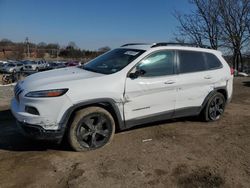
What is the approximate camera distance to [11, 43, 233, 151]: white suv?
425 centimetres

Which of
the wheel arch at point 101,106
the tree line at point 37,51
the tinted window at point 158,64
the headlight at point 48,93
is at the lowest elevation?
the wheel arch at point 101,106

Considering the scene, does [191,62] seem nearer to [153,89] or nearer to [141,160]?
[153,89]

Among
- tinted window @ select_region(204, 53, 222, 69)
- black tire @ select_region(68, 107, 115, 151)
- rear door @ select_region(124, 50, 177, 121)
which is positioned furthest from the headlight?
tinted window @ select_region(204, 53, 222, 69)

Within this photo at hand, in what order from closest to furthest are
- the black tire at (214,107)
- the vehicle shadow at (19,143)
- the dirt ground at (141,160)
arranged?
the dirt ground at (141,160) < the vehicle shadow at (19,143) < the black tire at (214,107)

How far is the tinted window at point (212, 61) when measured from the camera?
6.13 meters

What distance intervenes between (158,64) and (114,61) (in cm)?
80

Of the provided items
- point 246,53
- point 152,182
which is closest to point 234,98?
point 152,182

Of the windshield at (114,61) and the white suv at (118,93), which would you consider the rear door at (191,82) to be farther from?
the windshield at (114,61)

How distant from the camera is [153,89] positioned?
5059 millimetres

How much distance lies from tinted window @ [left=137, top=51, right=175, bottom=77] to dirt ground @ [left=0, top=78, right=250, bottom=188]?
1168 mm

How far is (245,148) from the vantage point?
15.8ft

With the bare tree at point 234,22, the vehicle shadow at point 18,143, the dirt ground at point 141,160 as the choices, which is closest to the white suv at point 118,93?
the dirt ground at point 141,160

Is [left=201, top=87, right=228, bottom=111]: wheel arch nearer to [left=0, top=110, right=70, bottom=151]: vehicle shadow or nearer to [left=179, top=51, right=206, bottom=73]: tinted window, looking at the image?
[left=179, top=51, right=206, bottom=73]: tinted window

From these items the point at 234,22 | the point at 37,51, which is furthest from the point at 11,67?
the point at 37,51
